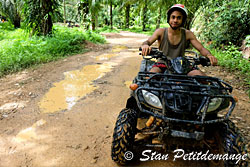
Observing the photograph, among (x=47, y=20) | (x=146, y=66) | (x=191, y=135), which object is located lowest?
(x=191, y=135)

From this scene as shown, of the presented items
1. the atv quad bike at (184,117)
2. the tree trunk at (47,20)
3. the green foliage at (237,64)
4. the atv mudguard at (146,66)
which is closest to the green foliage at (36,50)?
the tree trunk at (47,20)

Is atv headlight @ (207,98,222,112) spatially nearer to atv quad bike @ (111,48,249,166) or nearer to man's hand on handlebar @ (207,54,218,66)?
atv quad bike @ (111,48,249,166)

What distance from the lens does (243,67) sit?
216 inches

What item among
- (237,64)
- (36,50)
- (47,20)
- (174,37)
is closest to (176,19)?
(174,37)

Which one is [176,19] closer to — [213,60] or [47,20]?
[213,60]

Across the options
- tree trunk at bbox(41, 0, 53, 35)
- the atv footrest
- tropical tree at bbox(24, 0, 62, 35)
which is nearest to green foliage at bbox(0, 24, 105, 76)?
tree trunk at bbox(41, 0, 53, 35)

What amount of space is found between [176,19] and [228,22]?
6144 mm

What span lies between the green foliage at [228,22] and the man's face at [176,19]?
5.50 metres

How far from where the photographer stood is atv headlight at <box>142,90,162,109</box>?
188 cm

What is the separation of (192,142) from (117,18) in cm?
3569

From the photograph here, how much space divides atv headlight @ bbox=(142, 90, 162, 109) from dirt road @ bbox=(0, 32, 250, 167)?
2.79ft

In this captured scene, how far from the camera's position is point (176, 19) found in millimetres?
2812

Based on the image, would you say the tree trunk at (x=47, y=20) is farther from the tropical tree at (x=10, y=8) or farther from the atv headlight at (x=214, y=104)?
the atv headlight at (x=214, y=104)

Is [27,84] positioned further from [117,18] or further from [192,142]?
[117,18]
